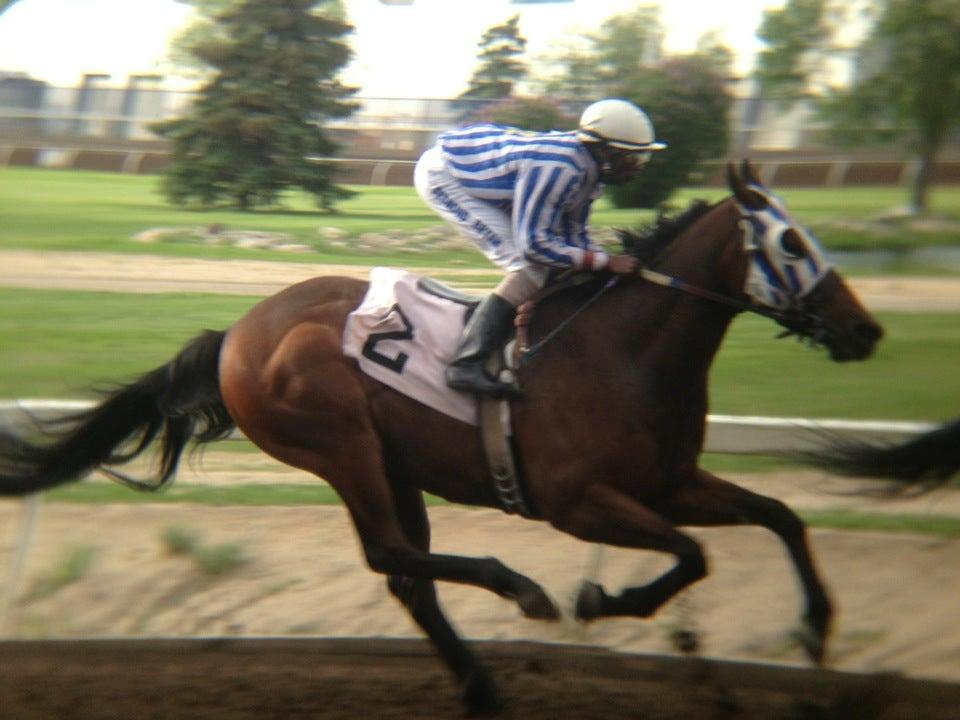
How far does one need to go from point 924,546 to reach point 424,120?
10.5 ft

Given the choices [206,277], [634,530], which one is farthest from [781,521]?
[206,277]

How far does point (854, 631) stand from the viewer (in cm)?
393

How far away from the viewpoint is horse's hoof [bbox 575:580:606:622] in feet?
11.4

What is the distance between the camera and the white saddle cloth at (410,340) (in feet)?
11.6

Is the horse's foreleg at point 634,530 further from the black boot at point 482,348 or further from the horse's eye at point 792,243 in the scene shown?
the horse's eye at point 792,243

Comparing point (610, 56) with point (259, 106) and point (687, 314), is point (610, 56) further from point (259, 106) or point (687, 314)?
point (687, 314)

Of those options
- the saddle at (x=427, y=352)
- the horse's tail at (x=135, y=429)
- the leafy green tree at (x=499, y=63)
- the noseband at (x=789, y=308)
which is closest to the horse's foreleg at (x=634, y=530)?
the saddle at (x=427, y=352)

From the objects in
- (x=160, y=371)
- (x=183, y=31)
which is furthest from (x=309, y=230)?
(x=160, y=371)

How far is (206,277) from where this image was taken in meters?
6.59

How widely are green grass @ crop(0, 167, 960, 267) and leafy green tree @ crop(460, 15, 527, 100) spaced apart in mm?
653

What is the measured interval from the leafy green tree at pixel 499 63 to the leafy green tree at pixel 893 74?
3.98 ft

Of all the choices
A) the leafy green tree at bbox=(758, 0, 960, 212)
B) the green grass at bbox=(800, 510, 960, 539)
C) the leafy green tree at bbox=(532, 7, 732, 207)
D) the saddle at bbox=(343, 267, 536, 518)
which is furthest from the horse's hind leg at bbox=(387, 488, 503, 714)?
the leafy green tree at bbox=(758, 0, 960, 212)

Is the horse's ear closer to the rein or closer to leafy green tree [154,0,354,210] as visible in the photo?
the rein

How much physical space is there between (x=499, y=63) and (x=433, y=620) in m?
3.55
